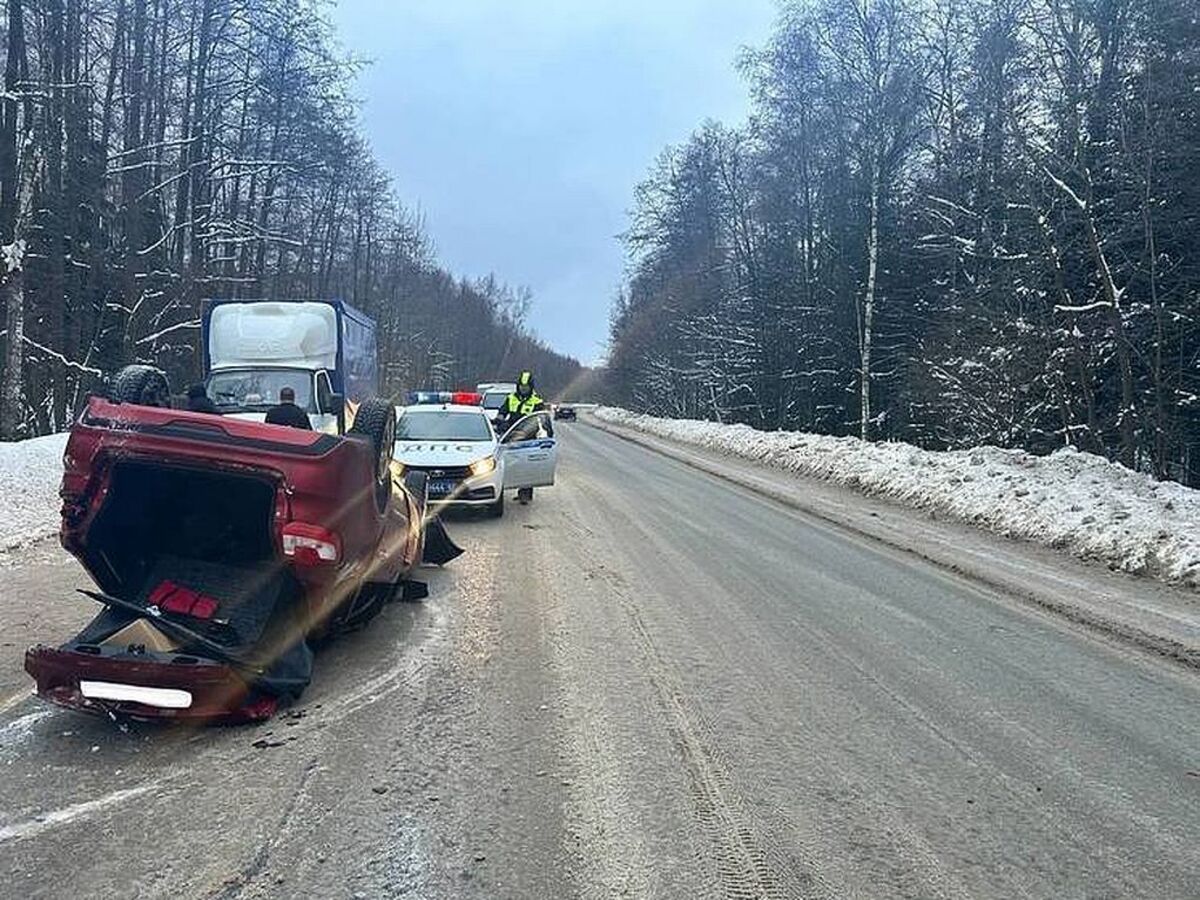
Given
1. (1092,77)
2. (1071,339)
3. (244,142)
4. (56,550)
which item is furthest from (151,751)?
(244,142)

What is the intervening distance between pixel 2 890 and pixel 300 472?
92.1 inches

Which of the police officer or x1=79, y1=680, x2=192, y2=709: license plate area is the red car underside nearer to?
x1=79, y1=680, x2=192, y2=709: license plate area

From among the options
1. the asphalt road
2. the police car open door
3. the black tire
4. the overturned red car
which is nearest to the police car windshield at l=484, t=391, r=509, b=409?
the police car open door

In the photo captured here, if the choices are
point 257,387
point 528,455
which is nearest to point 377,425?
point 528,455

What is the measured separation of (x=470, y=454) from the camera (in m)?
12.8

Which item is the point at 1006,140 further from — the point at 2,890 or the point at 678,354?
the point at 678,354

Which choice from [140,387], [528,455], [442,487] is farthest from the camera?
[528,455]

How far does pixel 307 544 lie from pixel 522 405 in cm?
1314

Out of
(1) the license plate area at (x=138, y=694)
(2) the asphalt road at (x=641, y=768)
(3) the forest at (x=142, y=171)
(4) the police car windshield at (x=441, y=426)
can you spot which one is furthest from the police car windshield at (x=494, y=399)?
(1) the license plate area at (x=138, y=694)

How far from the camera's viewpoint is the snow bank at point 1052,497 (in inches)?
397

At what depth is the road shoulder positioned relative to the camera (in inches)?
289

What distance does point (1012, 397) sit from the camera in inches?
791

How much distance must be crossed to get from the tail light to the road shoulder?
5.93 m

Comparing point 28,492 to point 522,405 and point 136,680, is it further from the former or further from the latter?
point 136,680
